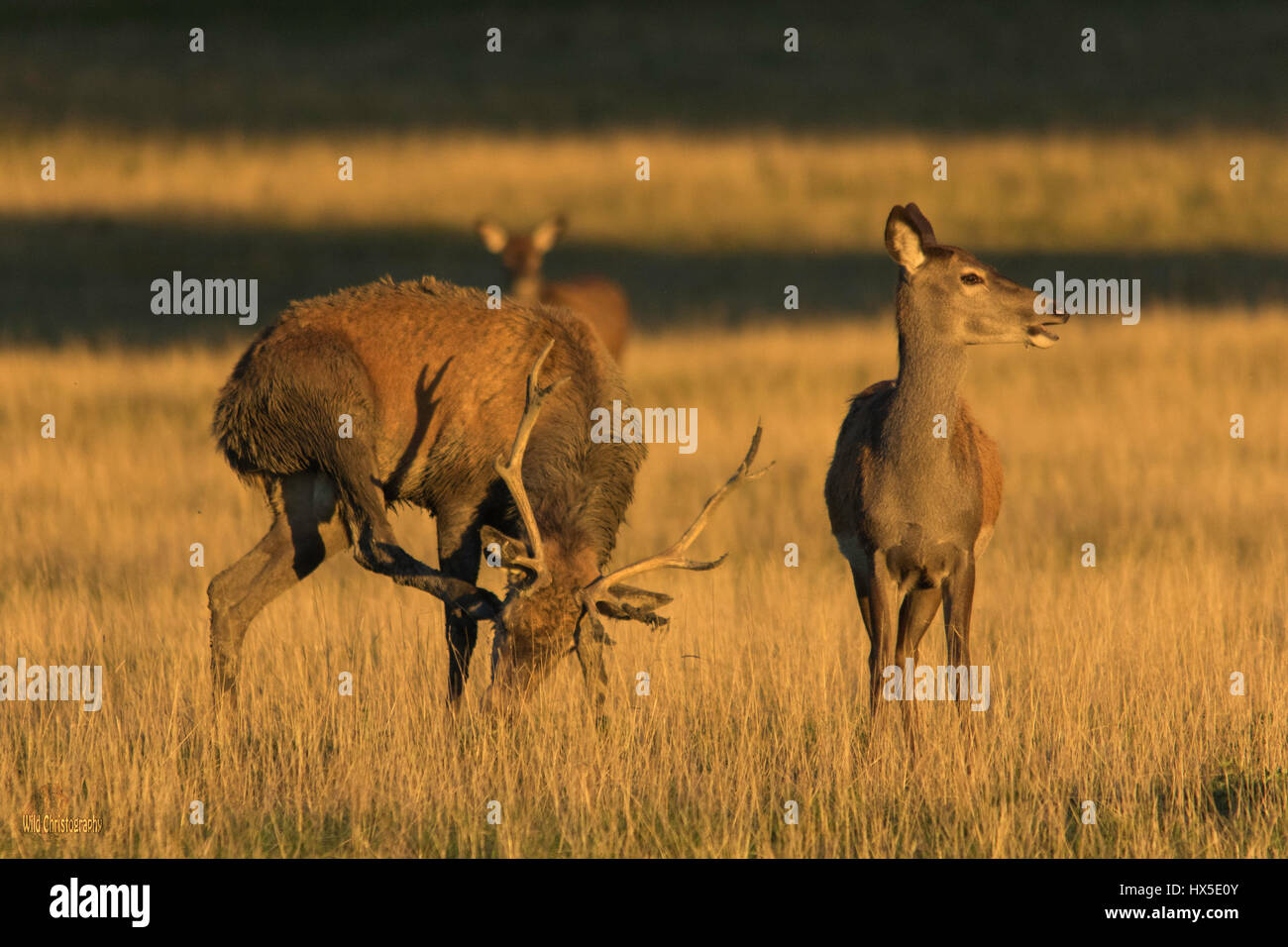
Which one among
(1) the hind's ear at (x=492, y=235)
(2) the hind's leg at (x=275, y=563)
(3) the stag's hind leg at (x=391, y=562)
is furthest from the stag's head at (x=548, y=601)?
(1) the hind's ear at (x=492, y=235)

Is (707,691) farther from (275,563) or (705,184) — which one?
(705,184)

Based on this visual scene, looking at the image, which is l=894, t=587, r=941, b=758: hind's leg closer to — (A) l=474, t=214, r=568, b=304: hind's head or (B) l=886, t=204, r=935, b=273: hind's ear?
(B) l=886, t=204, r=935, b=273: hind's ear

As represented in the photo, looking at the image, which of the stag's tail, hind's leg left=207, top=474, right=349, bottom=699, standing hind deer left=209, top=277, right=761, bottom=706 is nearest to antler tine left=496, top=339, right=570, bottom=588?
standing hind deer left=209, top=277, right=761, bottom=706

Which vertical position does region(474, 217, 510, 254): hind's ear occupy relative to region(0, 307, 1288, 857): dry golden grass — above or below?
above

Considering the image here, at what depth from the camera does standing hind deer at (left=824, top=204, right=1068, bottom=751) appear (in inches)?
320

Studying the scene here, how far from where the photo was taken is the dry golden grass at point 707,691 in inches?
284

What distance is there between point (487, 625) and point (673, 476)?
654 cm

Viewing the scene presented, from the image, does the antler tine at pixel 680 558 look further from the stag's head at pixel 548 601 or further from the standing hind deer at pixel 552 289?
the standing hind deer at pixel 552 289

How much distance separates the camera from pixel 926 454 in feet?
26.9

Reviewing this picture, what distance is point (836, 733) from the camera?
27.3ft

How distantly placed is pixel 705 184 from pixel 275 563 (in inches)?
1333

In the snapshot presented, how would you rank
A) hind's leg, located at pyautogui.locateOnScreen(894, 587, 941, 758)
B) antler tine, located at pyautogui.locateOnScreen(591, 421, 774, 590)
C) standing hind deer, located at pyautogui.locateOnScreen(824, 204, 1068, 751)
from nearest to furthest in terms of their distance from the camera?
1. antler tine, located at pyautogui.locateOnScreen(591, 421, 774, 590)
2. standing hind deer, located at pyautogui.locateOnScreen(824, 204, 1068, 751)
3. hind's leg, located at pyautogui.locateOnScreen(894, 587, 941, 758)

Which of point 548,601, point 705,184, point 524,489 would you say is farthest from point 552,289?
point 705,184

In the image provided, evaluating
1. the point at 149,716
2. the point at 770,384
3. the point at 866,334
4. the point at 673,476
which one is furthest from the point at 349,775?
the point at 866,334
